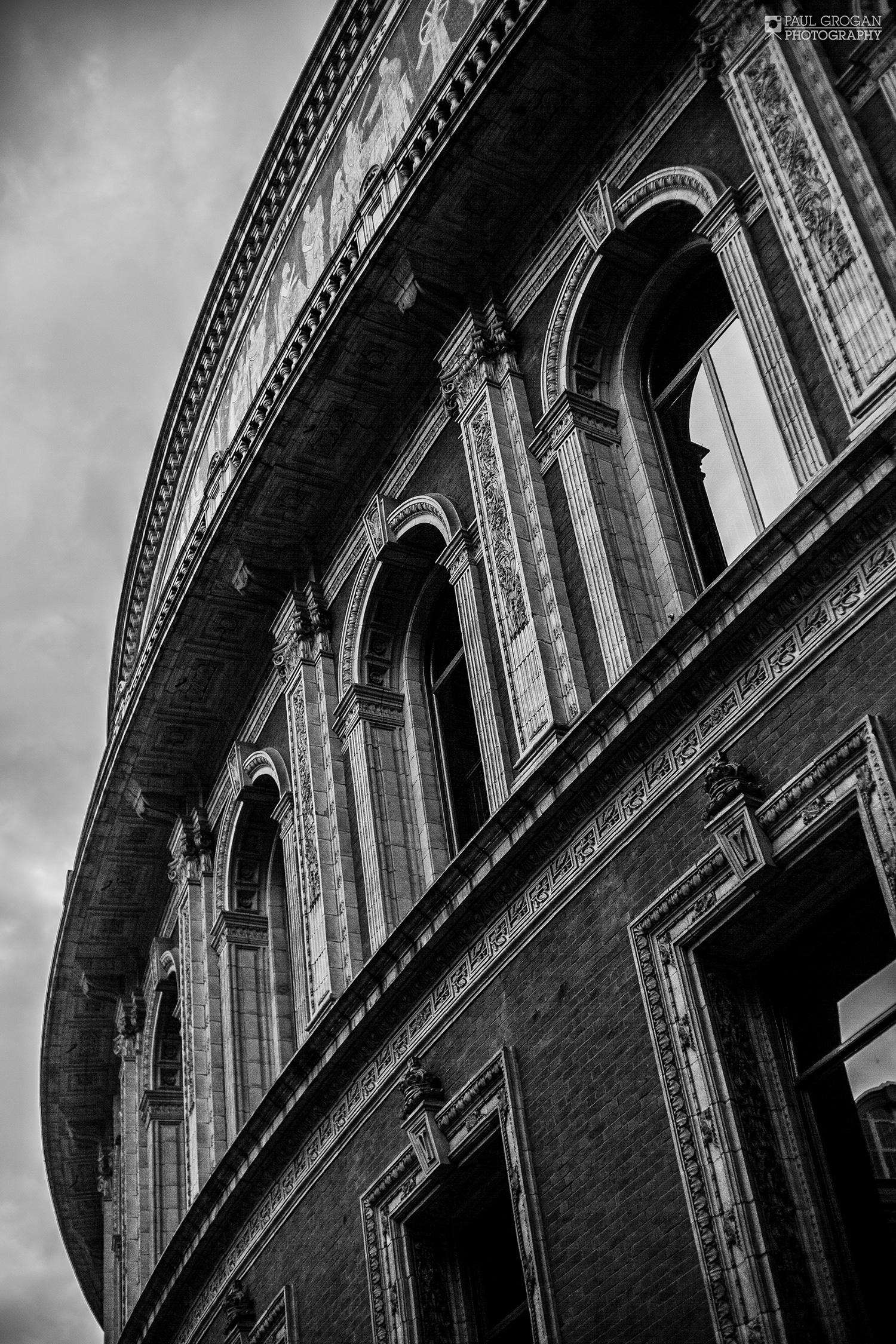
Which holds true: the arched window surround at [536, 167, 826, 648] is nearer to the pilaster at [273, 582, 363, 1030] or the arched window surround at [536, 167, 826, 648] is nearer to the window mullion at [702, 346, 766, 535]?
the window mullion at [702, 346, 766, 535]

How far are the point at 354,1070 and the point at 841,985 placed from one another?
5820 millimetres

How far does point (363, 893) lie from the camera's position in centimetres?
1758

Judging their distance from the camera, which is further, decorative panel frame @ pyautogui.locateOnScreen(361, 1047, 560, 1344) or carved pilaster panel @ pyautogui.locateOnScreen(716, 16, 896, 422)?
decorative panel frame @ pyautogui.locateOnScreen(361, 1047, 560, 1344)

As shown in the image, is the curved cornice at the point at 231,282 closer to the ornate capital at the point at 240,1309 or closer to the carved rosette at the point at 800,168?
the carved rosette at the point at 800,168

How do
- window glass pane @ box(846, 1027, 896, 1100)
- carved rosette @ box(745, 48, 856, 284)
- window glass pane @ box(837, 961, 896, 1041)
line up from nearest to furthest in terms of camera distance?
window glass pane @ box(846, 1027, 896, 1100), window glass pane @ box(837, 961, 896, 1041), carved rosette @ box(745, 48, 856, 284)

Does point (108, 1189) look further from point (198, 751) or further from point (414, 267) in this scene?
point (414, 267)

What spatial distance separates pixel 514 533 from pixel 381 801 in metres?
3.53

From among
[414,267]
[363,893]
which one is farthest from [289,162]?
[363,893]

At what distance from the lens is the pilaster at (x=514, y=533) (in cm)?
1458

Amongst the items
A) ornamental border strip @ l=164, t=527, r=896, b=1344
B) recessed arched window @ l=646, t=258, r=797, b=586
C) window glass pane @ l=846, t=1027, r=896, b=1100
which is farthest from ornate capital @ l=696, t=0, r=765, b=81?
window glass pane @ l=846, t=1027, r=896, b=1100

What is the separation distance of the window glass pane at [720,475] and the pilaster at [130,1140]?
1376 centimetres

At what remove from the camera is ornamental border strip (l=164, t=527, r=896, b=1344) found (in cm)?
1162

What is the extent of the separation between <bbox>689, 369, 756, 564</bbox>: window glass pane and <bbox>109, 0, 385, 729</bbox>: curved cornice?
756cm

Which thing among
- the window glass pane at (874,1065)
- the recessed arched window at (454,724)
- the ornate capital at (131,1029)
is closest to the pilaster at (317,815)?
the recessed arched window at (454,724)
